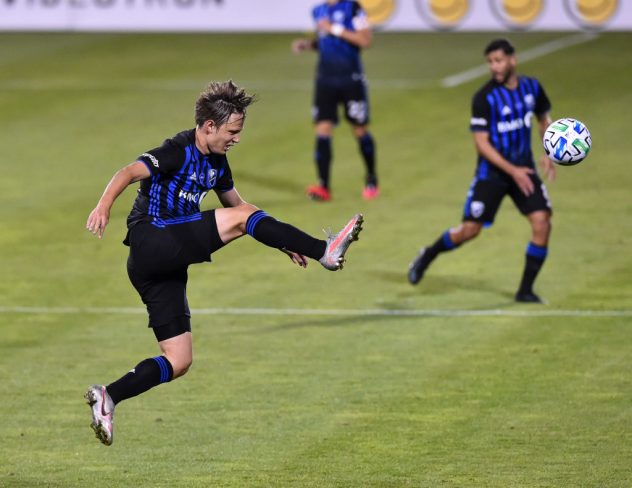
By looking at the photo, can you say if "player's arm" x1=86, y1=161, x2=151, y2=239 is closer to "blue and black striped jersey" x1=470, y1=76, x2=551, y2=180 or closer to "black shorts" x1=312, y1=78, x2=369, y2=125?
"blue and black striped jersey" x1=470, y1=76, x2=551, y2=180

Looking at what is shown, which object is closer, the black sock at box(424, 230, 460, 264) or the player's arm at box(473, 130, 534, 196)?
the player's arm at box(473, 130, 534, 196)

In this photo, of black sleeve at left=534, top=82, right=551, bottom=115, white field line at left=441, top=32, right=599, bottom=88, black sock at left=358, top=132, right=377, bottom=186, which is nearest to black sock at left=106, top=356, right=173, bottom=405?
black sleeve at left=534, top=82, right=551, bottom=115

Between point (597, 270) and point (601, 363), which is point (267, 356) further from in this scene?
point (597, 270)

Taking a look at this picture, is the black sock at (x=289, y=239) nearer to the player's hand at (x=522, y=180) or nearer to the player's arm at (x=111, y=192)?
the player's arm at (x=111, y=192)

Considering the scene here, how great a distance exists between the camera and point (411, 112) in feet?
74.2

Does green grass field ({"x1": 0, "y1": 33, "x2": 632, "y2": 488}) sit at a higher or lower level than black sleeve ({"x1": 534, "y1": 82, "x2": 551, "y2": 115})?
lower

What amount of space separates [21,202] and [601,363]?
888 centimetres

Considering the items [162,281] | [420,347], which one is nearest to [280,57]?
[420,347]

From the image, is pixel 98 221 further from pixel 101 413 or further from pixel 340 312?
pixel 340 312

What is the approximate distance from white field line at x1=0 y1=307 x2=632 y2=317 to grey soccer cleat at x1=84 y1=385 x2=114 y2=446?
4573mm

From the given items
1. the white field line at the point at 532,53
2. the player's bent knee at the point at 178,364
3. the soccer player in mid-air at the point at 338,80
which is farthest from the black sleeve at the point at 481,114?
the white field line at the point at 532,53

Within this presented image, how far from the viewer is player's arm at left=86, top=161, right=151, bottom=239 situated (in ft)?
26.7

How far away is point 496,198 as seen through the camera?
510 inches

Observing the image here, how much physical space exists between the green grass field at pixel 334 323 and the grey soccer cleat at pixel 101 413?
44 cm
